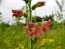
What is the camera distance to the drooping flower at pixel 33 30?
2.37 m

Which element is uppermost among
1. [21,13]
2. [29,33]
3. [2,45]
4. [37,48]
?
[21,13]

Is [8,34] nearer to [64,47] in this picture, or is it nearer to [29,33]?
[64,47]

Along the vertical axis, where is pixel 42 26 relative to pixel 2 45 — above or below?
above

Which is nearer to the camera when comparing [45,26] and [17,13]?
[45,26]

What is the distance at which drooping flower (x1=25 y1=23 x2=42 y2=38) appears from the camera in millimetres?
2370

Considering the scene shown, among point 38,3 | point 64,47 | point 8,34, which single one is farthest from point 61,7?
point 8,34

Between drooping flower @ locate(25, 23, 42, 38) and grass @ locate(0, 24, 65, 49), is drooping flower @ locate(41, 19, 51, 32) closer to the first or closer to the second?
drooping flower @ locate(25, 23, 42, 38)

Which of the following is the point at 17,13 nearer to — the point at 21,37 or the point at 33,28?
the point at 33,28

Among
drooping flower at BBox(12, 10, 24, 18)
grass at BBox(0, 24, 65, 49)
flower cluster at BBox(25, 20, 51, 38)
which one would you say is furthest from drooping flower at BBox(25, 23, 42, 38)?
grass at BBox(0, 24, 65, 49)

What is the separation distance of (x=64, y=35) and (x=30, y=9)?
94.8 inches

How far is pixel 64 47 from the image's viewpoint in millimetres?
4168

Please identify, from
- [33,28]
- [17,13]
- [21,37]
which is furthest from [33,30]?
[21,37]

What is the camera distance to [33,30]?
2479 mm

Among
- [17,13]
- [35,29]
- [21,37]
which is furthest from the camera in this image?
[21,37]
